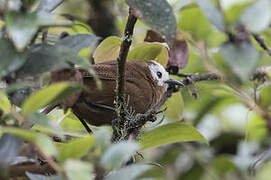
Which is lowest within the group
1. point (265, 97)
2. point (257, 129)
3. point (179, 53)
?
point (257, 129)

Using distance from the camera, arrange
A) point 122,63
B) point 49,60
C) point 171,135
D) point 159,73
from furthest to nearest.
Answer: point 159,73, point 171,135, point 122,63, point 49,60

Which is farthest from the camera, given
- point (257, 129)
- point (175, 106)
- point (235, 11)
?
point (257, 129)

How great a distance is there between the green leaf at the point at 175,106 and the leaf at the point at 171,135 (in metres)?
0.48

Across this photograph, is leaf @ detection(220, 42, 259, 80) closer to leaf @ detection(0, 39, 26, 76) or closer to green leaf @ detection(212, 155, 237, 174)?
leaf @ detection(0, 39, 26, 76)

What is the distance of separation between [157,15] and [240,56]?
29 centimetres

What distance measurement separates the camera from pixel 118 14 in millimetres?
3387

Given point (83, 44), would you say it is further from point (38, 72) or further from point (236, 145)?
point (236, 145)

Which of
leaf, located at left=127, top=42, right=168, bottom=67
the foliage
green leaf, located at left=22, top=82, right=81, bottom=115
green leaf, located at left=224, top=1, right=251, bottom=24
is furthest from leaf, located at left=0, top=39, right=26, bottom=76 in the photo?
leaf, located at left=127, top=42, right=168, bottom=67

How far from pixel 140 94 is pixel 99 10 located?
1467mm

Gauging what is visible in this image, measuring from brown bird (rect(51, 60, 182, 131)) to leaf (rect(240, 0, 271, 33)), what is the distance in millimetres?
878

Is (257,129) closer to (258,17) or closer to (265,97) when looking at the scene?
(265,97)

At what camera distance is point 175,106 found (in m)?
2.29

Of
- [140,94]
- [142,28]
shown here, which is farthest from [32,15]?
[142,28]

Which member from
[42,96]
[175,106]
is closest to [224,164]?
[175,106]
